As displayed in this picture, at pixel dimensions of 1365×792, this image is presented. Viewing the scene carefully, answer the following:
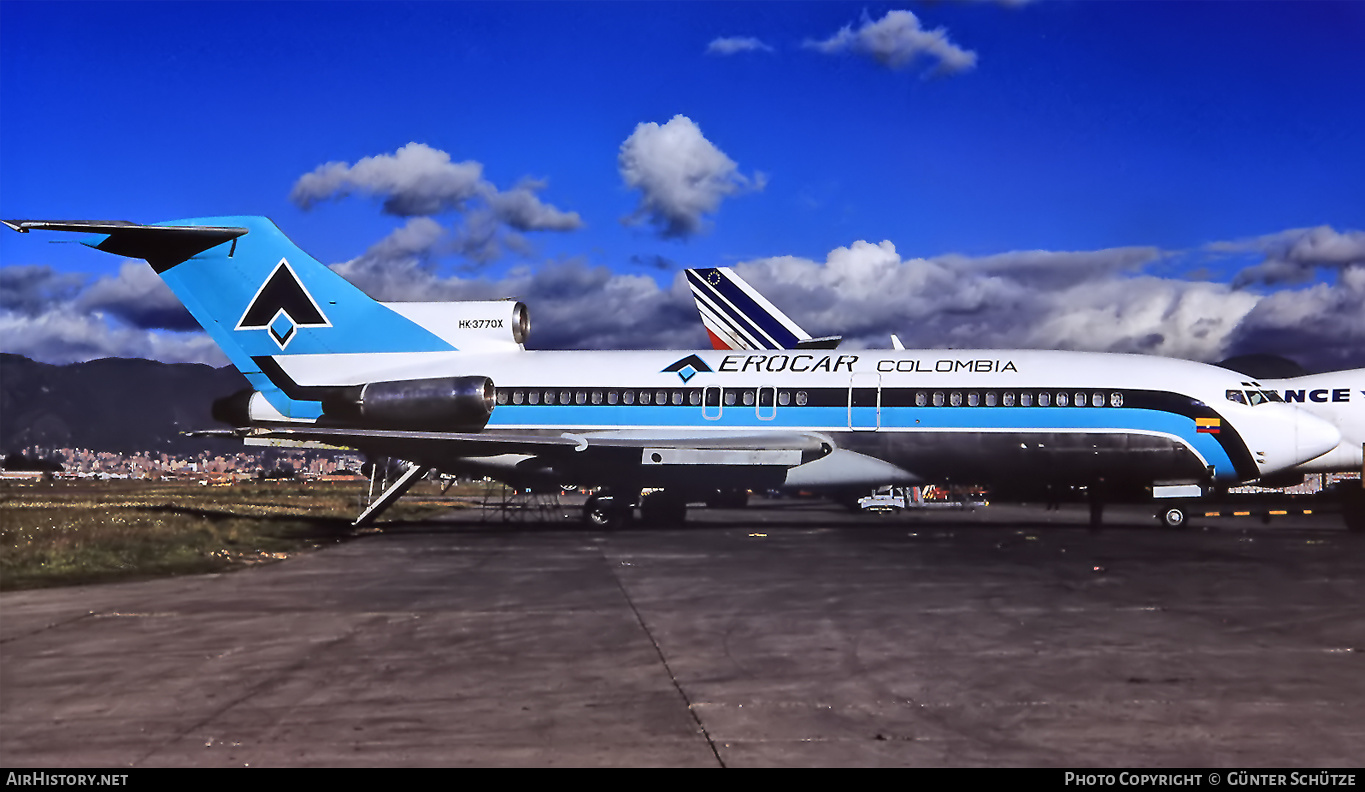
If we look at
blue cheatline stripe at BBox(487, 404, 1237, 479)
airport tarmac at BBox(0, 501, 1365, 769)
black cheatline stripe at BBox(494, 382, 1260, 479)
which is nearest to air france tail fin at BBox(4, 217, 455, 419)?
blue cheatline stripe at BBox(487, 404, 1237, 479)

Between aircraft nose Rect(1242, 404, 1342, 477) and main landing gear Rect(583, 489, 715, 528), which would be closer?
aircraft nose Rect(1242, 404, 1342, 477)

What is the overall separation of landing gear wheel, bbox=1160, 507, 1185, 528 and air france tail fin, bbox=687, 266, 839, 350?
16.2 meters

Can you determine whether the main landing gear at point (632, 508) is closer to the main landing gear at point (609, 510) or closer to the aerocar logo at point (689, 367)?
the main landing gear at point (609, 510)

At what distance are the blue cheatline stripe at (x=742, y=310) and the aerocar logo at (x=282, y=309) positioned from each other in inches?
649

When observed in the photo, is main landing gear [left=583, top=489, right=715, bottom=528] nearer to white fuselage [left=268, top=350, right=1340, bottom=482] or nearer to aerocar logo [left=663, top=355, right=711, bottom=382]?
white fuselage [left=268, top=350, right=1340, bottom=482]

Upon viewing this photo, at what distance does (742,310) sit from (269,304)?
59.7 ft

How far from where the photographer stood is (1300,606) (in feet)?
42.8

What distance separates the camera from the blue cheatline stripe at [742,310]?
1612 inches

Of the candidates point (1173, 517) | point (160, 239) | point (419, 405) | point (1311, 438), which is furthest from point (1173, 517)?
point (160, 239)

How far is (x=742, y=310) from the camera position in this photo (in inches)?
1635

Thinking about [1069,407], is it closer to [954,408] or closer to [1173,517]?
[954,408]

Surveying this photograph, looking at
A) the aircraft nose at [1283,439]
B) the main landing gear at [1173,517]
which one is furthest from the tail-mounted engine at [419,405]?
the aircraft nose at [1283,439]

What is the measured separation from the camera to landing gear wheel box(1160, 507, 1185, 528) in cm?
2700

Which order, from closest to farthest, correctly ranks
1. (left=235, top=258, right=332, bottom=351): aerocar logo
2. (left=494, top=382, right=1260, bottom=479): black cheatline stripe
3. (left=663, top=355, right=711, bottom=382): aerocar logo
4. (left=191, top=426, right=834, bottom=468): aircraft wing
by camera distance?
(left=494, top=382, right=1260, bottom=479): black cheatline stripe < (left=191, top=426, right=834, bottom=468): aircraft wing < (left=663, top=355, right=711, bottom=382): aerocar logo < (left=235, top=258, right=332, bottom=351): aerocar logo
